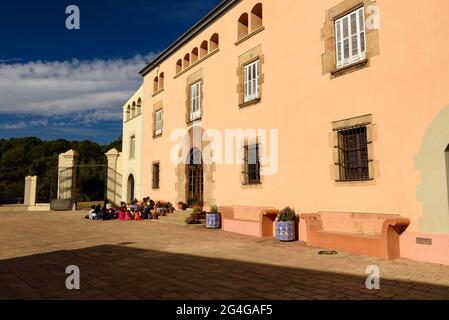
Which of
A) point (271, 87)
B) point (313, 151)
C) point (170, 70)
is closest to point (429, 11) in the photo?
point (313, 151)

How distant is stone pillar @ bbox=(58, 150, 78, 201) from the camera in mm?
24656

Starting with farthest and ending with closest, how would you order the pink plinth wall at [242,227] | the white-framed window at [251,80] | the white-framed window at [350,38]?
the white-framed window at [251,80]
the pink plinth wall at [242,227]
the white-framed window at [350,38]

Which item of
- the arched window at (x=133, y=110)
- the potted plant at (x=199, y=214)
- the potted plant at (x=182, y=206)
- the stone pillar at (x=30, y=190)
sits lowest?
the potted plant at (x=199, y=214)

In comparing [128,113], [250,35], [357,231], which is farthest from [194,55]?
[357,231]

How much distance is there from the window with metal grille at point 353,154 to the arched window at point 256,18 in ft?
20.2

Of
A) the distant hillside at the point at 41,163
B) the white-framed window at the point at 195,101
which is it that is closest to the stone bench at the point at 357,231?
the white-framed window at the point at 195,101

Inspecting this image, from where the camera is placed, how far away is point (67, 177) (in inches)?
972

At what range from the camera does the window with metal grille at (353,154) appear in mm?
9547

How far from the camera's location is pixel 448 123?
7.67 m

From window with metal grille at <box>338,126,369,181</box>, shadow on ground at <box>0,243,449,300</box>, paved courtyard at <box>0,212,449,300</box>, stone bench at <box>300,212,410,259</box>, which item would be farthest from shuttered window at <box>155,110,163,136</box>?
shadow on ground at <box>0,243,449,300</box>

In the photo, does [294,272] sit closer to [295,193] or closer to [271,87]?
[295,193]

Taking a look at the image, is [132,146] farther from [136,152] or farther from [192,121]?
[192,121]

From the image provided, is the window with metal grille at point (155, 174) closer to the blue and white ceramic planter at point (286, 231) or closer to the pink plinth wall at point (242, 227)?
the pink plinth wall at point (242, 227)

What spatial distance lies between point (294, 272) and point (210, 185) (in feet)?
30.2
